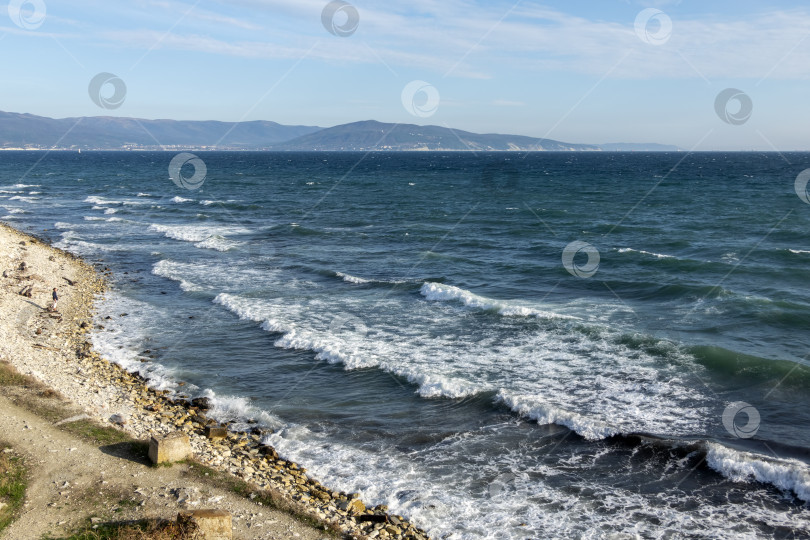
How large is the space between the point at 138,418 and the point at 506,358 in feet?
36.0

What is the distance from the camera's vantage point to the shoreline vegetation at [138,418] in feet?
38.3

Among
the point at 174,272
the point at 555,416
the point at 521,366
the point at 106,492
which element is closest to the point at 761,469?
the point at 555,416

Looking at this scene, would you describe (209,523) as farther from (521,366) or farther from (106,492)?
(521,366)

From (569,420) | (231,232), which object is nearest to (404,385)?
(569,420)

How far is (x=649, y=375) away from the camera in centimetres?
1886

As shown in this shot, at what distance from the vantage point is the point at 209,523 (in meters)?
10.1

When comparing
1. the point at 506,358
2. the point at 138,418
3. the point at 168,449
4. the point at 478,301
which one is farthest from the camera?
the point at 478,301

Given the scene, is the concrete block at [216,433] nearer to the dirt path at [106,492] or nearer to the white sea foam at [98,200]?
the dirt path at [106,492]

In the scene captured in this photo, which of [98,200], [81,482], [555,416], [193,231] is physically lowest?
[81,482]

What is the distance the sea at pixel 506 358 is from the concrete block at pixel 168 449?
246 cm

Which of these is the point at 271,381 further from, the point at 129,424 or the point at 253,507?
the point at 253,507

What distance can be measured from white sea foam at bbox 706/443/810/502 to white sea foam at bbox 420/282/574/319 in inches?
428

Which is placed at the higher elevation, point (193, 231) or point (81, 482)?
point (193, 231)

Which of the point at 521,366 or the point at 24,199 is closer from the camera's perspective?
the point at 521,366
